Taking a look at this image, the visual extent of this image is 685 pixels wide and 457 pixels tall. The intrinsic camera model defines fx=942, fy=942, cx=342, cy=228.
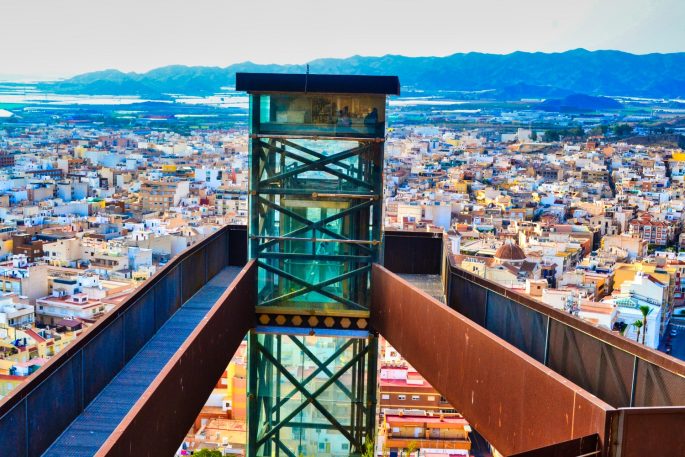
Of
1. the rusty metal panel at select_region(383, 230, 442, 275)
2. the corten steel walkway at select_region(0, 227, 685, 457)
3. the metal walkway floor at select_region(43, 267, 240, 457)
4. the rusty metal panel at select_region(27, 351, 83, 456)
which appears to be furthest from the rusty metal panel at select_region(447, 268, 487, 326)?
the rusty metal panel at select_region(27, 351, 83, 456)

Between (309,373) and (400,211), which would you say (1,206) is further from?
(309,373)

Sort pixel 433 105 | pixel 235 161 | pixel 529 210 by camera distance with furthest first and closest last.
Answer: pixel 433 105 < pixel 235 161 < pixel 529 210

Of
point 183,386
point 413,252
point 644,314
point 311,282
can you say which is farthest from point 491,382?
point 644,314

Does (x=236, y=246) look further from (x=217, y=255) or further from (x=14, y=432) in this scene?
(x=14, y=432)

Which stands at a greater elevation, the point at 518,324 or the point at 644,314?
the point at 518,324

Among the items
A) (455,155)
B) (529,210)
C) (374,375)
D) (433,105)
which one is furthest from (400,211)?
(433,105)
